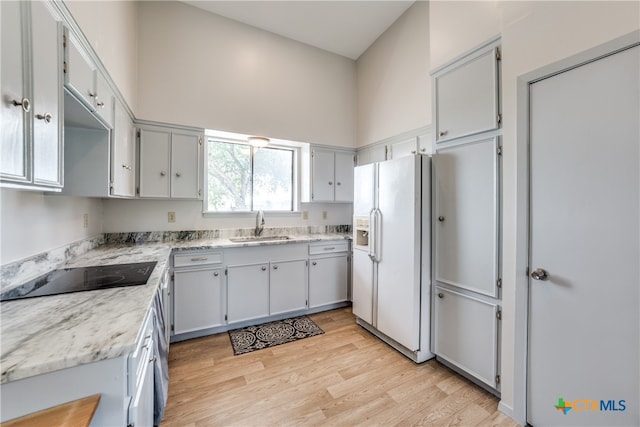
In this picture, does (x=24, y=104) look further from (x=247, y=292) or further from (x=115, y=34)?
(x=247, y=292)

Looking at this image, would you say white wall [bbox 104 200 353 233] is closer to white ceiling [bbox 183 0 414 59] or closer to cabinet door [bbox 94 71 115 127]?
cabinet door [bbox 94 71 115 127]

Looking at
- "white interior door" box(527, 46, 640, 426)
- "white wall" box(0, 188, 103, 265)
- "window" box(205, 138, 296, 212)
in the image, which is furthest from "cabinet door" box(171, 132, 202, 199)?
"white interior door" box(527, 46, 640, 426)

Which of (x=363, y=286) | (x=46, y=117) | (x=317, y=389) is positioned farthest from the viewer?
(x=363, y=286)

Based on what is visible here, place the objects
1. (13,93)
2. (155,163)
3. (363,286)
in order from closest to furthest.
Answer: (13,93), (155,163), (363,286)

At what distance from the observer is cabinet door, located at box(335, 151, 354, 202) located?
11.9ft

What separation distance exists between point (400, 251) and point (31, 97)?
91.4 inches

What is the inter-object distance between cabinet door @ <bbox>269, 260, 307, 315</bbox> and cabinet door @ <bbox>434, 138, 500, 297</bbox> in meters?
1.52

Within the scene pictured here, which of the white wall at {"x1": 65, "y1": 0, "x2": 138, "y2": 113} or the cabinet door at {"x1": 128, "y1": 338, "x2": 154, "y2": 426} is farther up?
the white wall at {"x1": 65, "y1": 0, "x2": 138, "y2": 113}

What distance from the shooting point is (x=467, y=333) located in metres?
1.88

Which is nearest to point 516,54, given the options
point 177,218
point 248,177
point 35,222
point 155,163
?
point 248,177

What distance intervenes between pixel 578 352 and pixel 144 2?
4508mm

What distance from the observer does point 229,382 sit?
6.22 feet

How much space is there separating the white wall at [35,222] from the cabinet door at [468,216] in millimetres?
2644

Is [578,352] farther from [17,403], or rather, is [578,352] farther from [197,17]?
[197,17]
